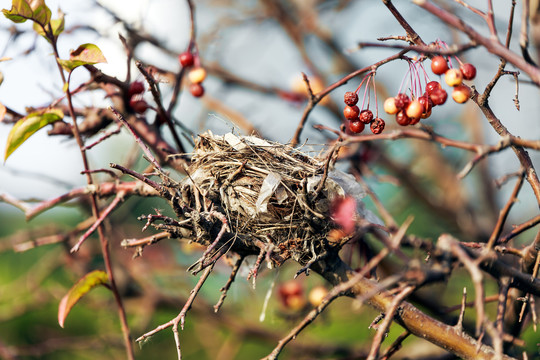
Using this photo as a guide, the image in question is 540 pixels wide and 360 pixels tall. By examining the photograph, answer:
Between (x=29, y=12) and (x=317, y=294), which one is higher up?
(x=29, y=12)

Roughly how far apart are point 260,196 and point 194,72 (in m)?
0.80

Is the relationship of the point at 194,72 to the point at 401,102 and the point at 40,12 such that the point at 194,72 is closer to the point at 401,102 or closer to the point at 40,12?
the point at 40,12

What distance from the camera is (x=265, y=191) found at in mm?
1613

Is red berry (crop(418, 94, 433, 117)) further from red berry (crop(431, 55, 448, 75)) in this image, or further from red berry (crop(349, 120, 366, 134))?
red berry (crop(349, 120, 366, 134))

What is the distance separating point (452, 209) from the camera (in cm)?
394

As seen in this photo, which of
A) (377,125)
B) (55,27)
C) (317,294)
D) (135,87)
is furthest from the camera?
(317,294)

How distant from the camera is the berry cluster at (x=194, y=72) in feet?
6.84

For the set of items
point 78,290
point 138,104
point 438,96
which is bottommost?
point 78,290

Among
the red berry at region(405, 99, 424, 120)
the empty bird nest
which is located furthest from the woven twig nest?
the red berry at region(405, 99, 424, 120)

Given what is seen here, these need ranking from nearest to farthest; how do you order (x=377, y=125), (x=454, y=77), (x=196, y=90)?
(x=454, y=77) → (x=377, y=125) → (x=196, y=90)

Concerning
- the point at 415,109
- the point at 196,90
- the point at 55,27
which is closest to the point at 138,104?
the point at 196,90

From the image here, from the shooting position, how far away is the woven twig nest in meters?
1.43

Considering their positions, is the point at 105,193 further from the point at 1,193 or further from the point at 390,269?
the point at 390,269

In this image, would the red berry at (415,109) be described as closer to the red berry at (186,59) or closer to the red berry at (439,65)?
the red berry at (439,65)
